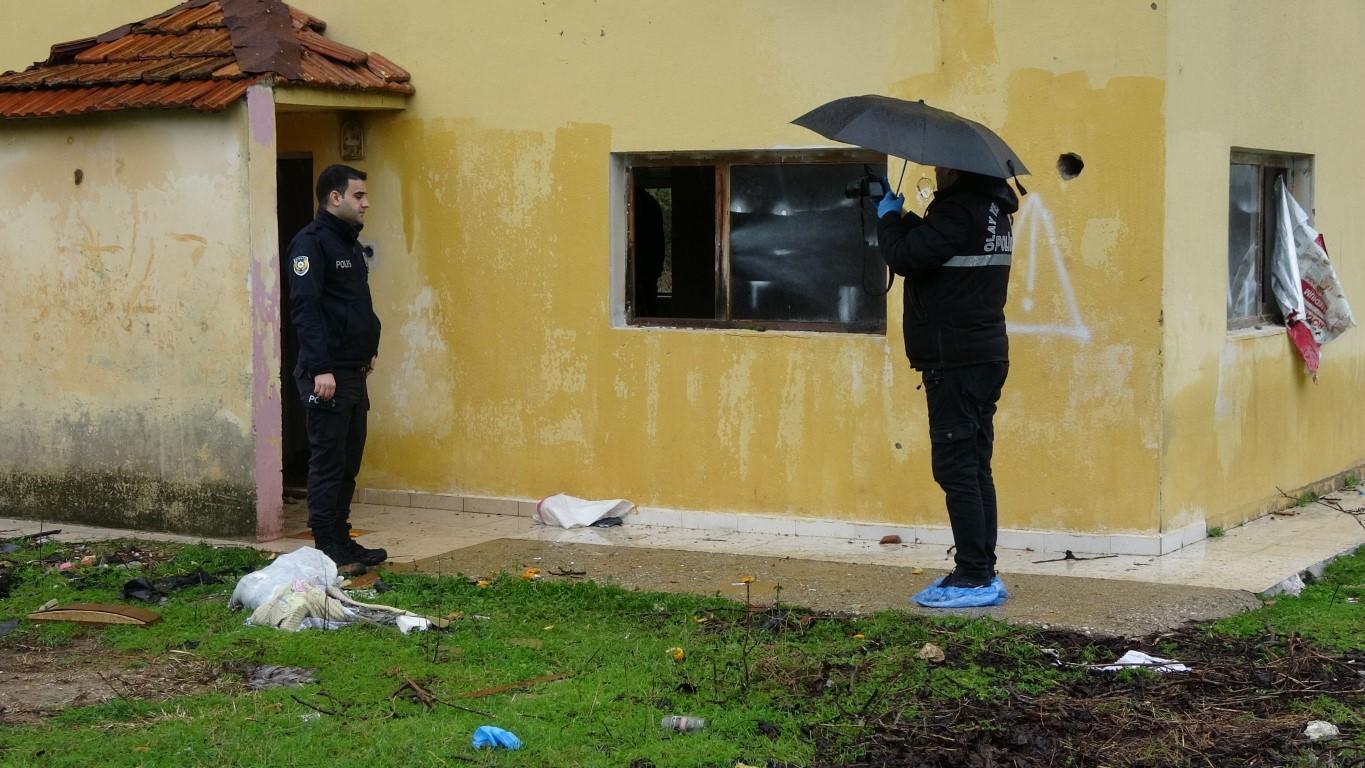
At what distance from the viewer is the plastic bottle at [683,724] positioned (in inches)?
211

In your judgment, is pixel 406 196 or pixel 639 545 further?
pixel 406 196

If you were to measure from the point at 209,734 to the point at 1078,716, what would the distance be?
294 cm

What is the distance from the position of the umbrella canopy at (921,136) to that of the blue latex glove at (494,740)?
286 centimetres

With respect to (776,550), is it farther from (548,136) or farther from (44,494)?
(44,494)

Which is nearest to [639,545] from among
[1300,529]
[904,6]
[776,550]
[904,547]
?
[776,550]

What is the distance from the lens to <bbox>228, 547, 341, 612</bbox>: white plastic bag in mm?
7148

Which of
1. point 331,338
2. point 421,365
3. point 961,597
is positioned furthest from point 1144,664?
point 421,365

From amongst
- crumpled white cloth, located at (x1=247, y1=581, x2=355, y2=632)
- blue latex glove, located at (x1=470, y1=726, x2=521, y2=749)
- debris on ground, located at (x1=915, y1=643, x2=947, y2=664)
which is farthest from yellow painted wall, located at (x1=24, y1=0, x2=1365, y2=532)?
blue latex glove, located at (x1=470, y1=726, x2=521, y2=749)

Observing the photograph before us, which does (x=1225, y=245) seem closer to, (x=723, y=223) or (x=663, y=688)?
(x=723, y=223)

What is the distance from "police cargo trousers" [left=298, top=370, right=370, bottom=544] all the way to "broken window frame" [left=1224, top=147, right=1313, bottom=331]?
5313mm

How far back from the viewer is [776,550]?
8.73 metres

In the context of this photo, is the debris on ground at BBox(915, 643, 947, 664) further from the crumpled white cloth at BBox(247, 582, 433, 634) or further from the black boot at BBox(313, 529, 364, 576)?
the black boot at BBox(313, 529, 364, 576)

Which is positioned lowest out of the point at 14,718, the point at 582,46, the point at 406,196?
the point at 14,718

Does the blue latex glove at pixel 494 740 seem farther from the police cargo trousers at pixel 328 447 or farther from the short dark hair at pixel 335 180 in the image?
the short dark hair at pixel 335 180
